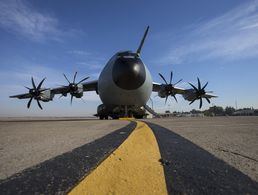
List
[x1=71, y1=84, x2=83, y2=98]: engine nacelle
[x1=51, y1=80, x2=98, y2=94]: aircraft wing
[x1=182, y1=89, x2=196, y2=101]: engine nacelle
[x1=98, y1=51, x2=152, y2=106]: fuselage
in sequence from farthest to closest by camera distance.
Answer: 1. [x1=182, y1=89, x2=196, y2=101]: engine nacelle
2. [x1=51, y1=80, x2=98, y2=94]: aircraft wing
3. [x1=71, y1=84, x2=83, y2=98]: engine nacelle
4. [x1=98, y1=51, x2=152, y2=106]: fuselage

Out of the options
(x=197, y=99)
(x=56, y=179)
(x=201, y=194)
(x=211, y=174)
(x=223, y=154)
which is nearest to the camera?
(x=201, y=194)

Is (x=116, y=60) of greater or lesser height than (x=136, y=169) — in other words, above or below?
above

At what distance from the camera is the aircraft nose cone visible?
16.6 metres

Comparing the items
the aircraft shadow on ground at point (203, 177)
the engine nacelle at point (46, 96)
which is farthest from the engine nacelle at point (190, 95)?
the aircraft shadow on ground at point (203, 177)

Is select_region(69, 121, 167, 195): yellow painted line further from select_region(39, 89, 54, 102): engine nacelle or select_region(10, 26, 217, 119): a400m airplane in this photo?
select_region(39, 89, 54, 102): engine nacelle

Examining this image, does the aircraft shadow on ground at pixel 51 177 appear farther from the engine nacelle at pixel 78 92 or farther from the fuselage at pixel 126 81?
the engine nacelle at pixel 78 92

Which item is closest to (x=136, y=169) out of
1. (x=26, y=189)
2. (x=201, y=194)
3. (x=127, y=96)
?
→ (x=201, y=194)

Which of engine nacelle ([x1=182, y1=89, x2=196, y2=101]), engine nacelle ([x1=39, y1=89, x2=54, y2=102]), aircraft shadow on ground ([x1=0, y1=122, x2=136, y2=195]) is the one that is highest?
engine nacelle ([x1=182, y1=89, x2=196, y2=101])

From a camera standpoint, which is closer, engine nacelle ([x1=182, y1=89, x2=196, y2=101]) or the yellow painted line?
the yellow painted line

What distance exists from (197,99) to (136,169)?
23.6m

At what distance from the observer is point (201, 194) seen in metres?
1.64

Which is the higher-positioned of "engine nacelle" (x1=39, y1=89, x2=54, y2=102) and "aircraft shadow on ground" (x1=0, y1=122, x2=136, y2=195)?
"engine nacelle" (x1=39, y1=89, x2=54, y2=102)

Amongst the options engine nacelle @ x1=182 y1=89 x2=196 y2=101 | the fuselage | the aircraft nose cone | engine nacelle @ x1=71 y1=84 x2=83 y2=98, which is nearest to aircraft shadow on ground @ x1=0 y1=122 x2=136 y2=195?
the aircraft nose cone

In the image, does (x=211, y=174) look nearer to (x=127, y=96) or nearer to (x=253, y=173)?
(x=253, y=173)
